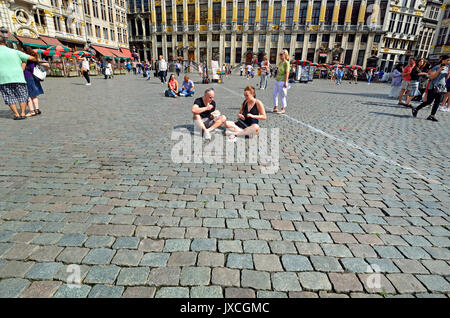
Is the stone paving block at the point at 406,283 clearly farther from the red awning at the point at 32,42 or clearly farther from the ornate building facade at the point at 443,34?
the ornate building facade at the point at 443,34

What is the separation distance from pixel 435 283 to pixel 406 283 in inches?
9.2

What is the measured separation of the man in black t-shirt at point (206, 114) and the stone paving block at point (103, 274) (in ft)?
12.5

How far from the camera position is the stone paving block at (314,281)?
188cm

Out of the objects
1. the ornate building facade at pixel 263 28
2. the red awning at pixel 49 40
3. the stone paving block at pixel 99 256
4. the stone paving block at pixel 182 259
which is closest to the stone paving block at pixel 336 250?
the stone paving block at pixel 182 259

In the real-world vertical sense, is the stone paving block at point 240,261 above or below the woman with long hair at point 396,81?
below

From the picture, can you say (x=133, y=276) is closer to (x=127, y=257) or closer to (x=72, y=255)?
(x=127, y=257)

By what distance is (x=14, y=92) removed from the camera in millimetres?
6562

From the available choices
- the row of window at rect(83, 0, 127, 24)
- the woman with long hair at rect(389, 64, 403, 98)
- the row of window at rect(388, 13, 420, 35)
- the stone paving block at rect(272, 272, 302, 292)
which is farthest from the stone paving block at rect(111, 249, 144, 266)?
the row of window at rect(388, 13, 420, 35)

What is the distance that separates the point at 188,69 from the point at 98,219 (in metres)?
43.7

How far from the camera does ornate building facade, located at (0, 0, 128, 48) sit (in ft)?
90.7

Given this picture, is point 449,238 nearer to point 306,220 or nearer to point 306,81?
point 306,220

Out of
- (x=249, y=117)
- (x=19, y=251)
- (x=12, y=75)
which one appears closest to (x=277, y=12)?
(x=249, y=117)

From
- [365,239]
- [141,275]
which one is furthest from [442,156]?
[141,275]

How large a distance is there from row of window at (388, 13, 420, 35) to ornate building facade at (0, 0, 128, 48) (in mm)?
53086
